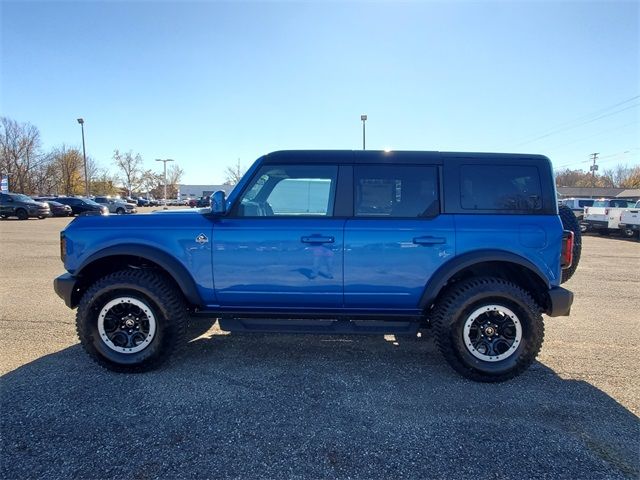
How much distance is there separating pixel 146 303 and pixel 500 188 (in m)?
3.37

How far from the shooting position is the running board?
3.39 meters

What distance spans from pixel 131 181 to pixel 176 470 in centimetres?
9719

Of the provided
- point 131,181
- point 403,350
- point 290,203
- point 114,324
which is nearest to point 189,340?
point 114,324

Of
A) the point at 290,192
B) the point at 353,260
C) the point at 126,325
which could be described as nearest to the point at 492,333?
the point at 353,260

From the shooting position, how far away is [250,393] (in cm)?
306

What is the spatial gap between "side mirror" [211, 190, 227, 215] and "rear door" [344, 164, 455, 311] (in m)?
1.14

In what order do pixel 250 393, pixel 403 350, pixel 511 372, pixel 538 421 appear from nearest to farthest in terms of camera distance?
pixel 538 421 → pixel 250 393 → pixel 511 372 → pixel 403 350

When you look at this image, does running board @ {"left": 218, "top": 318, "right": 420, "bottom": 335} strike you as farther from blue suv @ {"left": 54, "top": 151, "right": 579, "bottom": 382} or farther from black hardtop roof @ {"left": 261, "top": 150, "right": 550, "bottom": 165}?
black hardtop roof @ {"left": 261, "top": 150, "right": 550, "bottom": 165}

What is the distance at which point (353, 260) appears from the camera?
3.34 metres

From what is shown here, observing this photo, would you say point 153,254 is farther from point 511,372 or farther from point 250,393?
point 511,372

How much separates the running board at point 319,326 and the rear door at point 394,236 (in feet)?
0.51

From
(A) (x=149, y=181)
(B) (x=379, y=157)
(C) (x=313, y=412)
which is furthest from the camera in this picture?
(A) (x=149, y=181)

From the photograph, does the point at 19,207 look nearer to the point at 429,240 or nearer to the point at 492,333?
the point at 429,240

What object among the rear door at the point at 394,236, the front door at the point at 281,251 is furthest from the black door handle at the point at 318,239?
the rear door at the point at 394,236
